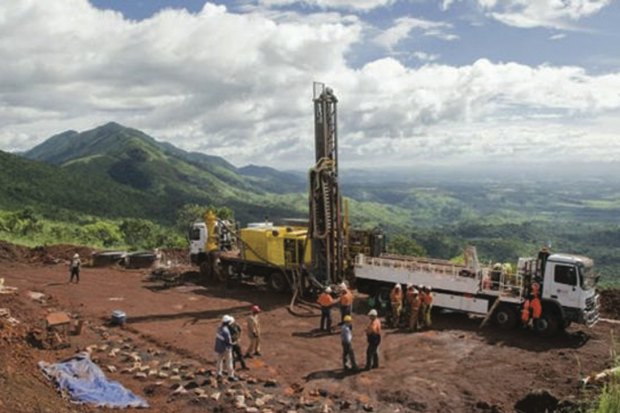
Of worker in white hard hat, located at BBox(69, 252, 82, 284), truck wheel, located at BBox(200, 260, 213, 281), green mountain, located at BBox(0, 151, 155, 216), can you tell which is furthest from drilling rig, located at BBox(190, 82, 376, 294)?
green mountain, located at BBox(0, 151, 155, 216)

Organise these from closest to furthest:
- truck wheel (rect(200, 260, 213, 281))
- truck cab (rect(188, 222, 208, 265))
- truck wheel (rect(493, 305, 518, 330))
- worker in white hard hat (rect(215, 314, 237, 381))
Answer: worker in white hard hat (rect(215, 314, 237, 381))
truck wheel (rect(493, 305, 518, 330))
truck wheel (rect(200, 260, 213, 281))
truck cab (rect(188, 222, 208, 265))

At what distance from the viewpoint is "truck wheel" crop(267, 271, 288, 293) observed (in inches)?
1064

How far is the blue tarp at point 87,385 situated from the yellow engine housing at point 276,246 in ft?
42.5

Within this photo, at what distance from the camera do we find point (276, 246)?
88.9ft

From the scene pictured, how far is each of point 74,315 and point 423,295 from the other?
13.0 meters

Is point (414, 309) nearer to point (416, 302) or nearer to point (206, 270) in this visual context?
point (416, 302)

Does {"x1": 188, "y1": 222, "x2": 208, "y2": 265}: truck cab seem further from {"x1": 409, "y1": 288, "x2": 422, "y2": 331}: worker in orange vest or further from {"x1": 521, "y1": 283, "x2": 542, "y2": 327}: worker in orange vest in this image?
{"x1": 521, "y1": 283, "x2": 542, "y2": 327}: worker in orange vest

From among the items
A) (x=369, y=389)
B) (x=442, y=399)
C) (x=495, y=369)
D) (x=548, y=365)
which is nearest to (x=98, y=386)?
(x=369, y=389)

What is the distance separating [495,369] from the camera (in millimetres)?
16297

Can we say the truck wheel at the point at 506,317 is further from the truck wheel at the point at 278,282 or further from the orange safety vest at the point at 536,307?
the truck wheel at the point at 278,282

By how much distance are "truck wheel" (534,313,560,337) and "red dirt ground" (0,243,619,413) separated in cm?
36

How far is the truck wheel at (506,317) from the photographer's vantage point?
802 inches

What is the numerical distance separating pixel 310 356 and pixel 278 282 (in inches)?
384

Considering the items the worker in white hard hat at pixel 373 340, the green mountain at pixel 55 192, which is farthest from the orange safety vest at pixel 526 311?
the green mountain at pixel 55 192
